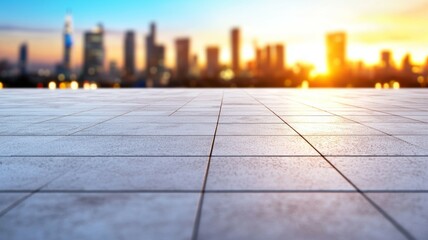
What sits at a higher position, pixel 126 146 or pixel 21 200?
pixel 126 146

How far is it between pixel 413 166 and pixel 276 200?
2.20m

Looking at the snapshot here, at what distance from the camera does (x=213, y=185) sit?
3.63 metres

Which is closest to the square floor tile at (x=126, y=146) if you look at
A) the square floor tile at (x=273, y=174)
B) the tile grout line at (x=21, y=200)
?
the square floor tile at (x=273, y=174)

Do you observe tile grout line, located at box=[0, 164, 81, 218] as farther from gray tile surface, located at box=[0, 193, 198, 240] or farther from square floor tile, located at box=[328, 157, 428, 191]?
square floor tile, located at box=[328, 157, 428, 191]

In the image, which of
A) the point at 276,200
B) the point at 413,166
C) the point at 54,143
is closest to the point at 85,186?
the point at 276,200

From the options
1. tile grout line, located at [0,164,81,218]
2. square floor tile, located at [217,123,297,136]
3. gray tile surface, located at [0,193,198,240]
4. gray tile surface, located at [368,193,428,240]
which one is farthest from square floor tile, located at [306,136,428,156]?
tile grout line, located at [0,164,81,218]

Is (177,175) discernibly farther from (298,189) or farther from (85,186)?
(298,189)

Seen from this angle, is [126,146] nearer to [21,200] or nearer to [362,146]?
[21,200]

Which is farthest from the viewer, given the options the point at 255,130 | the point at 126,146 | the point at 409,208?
the point at 255,130

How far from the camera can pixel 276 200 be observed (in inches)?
127

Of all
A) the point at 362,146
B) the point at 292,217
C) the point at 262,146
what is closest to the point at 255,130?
the point at 262,146

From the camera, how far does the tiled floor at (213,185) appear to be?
270cm

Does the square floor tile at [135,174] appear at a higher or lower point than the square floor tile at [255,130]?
lower

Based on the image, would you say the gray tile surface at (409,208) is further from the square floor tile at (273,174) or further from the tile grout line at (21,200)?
the tile grout line at (21,200)
